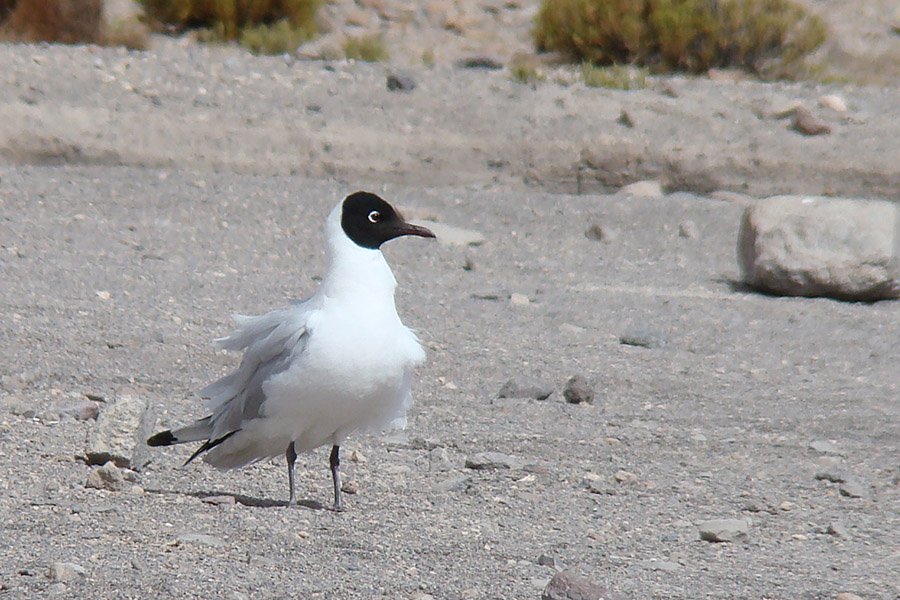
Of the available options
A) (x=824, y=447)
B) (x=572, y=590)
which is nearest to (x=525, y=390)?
(x=824, y=447)

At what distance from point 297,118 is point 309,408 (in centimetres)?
747

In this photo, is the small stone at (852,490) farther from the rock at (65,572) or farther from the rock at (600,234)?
the rock at (600,234)

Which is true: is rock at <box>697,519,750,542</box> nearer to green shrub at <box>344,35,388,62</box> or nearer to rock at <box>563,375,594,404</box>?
rock at <box>563,375,594,404</box>

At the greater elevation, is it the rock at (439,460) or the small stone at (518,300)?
the rock at (439,460)

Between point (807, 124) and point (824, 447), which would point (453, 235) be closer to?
point (807, 124)

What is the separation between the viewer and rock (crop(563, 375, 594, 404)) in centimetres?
701

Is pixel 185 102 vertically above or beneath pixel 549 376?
above

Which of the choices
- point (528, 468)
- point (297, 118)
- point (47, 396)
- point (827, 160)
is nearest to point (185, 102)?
point (297, 118)

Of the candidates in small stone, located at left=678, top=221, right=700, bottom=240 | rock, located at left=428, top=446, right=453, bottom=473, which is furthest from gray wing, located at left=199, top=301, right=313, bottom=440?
small stone, located at left=678, top=221, right=700, bottom=240

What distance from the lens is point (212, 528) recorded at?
4699mm

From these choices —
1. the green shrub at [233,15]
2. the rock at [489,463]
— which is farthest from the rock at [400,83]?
the rock at [489,463]

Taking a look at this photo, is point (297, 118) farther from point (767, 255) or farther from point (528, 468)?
point (528, 468)

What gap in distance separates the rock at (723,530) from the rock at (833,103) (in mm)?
8657

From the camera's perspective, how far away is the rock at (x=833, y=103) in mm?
13180
